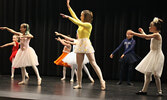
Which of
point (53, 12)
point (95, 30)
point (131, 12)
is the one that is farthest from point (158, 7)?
point (53, 12)

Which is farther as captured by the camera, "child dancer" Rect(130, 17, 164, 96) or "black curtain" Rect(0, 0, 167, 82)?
"black curtain" Rect(0, 0, 167, 82)

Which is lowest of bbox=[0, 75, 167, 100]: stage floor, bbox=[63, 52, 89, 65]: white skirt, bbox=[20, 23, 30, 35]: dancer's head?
bbox=[0, 75, 167, 100]: stage floor

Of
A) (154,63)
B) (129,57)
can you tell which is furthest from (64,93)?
(129,57)

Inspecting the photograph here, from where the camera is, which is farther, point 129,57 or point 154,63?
point 129,57

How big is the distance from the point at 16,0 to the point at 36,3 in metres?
0.68

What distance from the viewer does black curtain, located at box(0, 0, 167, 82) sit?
6.57 meters

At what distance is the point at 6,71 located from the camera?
7.82 meters

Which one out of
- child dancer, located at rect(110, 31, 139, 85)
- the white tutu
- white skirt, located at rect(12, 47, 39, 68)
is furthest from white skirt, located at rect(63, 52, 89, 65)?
the white tutu

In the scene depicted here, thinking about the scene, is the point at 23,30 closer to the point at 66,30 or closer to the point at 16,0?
the point at 66,30

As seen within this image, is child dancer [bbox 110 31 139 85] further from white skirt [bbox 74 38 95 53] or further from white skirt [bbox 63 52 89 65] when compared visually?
white skirt [bbox 74 38 95 53]

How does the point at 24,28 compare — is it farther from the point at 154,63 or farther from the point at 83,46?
the point at 154,63

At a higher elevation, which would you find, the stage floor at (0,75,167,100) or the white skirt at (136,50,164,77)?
the white skirt at (136,50,164,77)

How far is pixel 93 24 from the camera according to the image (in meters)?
7.02

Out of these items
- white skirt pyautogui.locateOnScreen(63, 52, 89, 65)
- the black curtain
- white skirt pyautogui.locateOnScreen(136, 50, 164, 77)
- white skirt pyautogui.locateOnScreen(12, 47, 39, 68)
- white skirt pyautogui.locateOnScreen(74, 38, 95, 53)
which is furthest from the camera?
the black curtain
